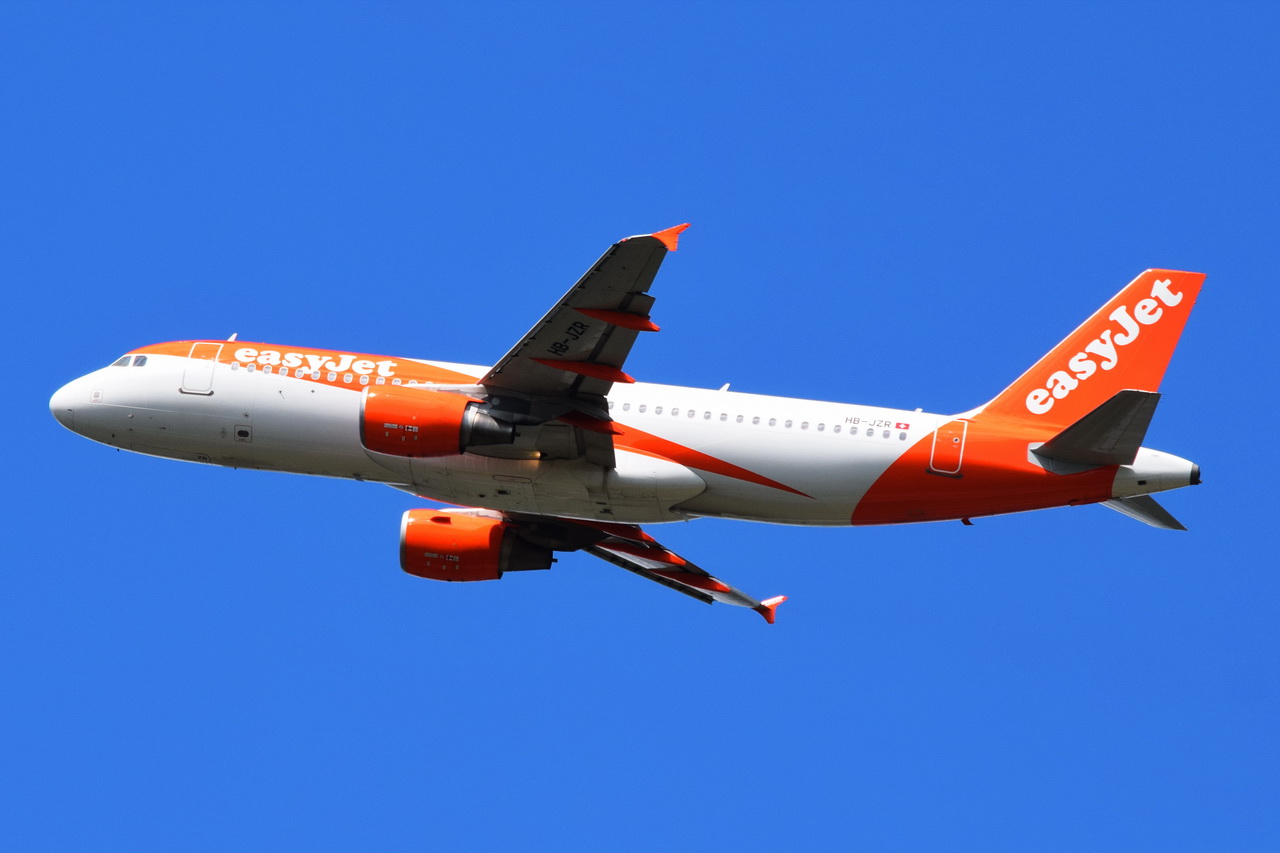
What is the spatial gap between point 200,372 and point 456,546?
7.98 meters

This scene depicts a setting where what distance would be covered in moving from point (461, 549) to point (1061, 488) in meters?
15.5

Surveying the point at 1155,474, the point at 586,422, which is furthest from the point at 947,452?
the point at 586,422

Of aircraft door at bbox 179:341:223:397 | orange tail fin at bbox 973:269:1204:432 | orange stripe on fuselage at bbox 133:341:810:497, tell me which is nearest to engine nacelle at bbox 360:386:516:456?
orange stripe on fuselage at bbox 133:341:810:497

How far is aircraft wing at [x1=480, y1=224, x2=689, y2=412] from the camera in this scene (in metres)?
31.6

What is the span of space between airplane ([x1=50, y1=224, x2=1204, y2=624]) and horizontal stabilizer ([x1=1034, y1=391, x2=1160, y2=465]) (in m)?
0.05

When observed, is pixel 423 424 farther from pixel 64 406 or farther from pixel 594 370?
pixel 64 406

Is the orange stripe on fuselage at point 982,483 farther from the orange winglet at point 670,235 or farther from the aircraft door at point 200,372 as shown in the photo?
the aircraft door at point 200,372

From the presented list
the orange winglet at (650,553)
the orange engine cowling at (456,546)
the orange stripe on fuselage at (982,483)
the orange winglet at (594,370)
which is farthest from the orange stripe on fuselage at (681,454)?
the orange winglet at (650,553)

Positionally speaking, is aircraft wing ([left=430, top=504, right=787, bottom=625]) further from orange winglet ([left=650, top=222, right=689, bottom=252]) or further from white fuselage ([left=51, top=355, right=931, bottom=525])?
orange winglet ([left=650, top=222, right=689, bottom=252])

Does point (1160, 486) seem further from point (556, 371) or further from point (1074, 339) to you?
point (556, 371)

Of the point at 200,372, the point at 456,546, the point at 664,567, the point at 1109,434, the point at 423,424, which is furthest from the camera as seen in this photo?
the point at 664,567

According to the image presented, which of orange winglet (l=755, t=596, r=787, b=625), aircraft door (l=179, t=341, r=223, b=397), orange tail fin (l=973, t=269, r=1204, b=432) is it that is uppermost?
orange tail fin (l=973, t=269, r=1204, b=432)

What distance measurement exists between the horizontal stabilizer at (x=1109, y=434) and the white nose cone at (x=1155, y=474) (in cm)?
31

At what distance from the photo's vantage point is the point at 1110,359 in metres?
37.1
